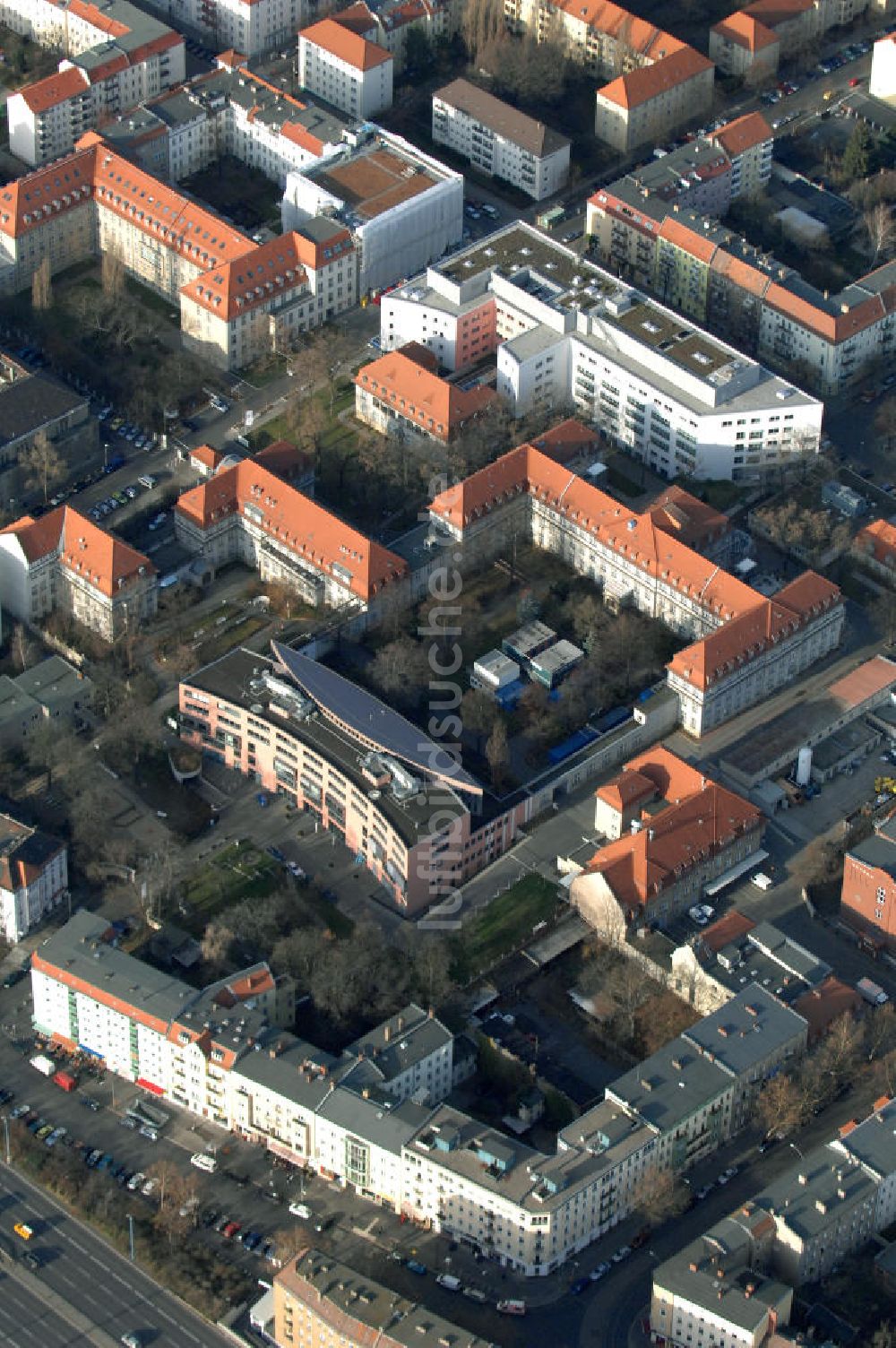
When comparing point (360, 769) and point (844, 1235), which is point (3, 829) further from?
point (844, 1235)

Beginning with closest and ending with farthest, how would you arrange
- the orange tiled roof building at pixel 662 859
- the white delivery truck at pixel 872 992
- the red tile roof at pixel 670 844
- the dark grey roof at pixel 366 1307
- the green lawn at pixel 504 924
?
the dark grey roof at pixel 366 1307 < the white delivery truck at pixel 872 992 < the green lawn at pixel 504 924 < the orange tiled roof building at pixel 662 859 < the red tile roof at pixel 670 844

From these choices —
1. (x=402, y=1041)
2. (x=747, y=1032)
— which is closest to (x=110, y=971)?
(x=402, y=1041)

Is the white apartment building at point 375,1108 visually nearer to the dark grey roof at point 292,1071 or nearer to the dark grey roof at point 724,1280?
the dark grey roof at point 292,1071

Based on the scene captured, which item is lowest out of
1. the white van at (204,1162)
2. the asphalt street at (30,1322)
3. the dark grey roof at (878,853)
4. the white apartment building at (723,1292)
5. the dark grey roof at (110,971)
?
the asphalt street at (30,1322)

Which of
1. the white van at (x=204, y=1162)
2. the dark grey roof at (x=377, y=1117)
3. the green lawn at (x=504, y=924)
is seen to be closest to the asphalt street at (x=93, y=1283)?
the white van at (x=204, y=1162)

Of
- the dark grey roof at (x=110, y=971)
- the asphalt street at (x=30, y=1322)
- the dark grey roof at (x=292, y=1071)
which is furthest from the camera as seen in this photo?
the dark grey roof at (x=110, y=971)

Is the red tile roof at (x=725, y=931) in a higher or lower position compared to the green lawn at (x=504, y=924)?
higher
